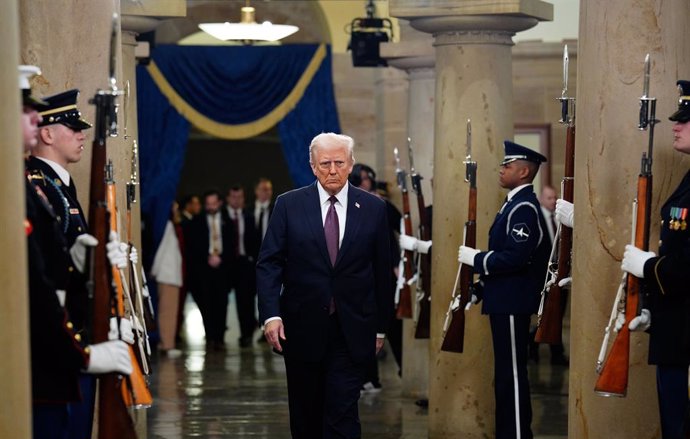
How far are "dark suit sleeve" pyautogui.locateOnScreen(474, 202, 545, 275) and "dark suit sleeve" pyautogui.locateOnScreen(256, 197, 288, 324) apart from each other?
1.48m

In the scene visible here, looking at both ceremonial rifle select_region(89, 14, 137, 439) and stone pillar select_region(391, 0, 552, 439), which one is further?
stone pillar select_region(391, 0, 552, 439)

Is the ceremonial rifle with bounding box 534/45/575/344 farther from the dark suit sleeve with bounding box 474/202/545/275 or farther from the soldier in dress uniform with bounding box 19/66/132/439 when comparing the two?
the soldier in dress uniform with bounding box 19/66/132/439

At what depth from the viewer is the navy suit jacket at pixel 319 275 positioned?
7230mm

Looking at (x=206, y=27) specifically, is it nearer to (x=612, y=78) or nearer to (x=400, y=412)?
(x=400, y=412)

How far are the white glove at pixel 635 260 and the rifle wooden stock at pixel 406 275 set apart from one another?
4989 millimetres

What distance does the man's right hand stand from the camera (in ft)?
23.3

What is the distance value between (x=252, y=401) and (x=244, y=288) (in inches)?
196

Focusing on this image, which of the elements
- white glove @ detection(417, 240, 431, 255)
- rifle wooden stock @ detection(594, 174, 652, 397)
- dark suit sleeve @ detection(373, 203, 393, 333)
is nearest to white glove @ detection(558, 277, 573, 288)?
dark suit sleeve @ detection(373, 203, 393, 333)

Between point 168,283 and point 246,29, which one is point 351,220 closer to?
point 246,29

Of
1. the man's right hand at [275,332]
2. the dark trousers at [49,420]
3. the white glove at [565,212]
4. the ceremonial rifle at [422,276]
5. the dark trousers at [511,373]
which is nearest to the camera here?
the dark trousers at [49,420]

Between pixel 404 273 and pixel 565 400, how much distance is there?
5.08 ft

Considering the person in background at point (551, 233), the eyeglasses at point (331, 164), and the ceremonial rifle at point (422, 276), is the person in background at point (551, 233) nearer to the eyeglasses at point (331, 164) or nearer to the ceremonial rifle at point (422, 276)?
the ceremonial rifle at point (422, 276)

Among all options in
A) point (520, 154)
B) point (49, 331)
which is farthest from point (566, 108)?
point (49, 331)

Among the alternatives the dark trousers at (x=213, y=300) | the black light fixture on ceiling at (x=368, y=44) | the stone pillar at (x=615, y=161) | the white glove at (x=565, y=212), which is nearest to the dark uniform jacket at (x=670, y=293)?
the stone pillar at (x=615, y=161)
